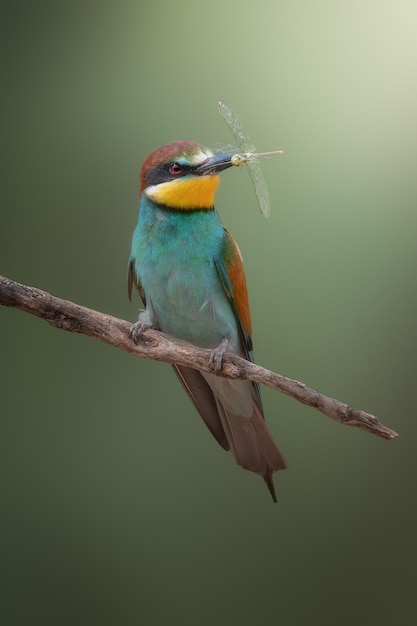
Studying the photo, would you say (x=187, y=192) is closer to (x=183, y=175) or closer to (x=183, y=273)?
(x=183, y=175)

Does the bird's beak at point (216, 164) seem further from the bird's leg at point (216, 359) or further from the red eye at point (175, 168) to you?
the bird's leg at point (216, 359)

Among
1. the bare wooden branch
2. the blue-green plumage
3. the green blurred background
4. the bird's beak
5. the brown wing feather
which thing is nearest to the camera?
the bare wooden branch

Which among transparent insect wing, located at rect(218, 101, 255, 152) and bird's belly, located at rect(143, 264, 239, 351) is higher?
transparent insect wing, located at rect(218, 101, 255, 152)

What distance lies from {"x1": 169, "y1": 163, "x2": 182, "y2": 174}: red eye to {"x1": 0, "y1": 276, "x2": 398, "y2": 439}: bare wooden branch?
334 millimetres

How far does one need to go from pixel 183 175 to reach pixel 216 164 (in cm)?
8

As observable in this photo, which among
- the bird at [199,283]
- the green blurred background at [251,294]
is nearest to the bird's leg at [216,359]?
the bird at [199,283]

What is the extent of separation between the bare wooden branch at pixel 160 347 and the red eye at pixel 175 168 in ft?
1.10

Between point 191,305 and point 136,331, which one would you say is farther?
point 191,305

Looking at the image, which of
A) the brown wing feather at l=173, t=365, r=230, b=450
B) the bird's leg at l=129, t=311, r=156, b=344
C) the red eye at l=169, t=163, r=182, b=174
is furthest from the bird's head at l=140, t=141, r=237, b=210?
the brown wing feather at l=173, t=365, r=230, b=450

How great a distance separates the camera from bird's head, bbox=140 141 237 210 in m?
1.68

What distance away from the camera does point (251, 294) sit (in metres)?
2.30

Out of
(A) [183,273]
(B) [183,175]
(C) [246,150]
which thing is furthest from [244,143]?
(A) [183,273]

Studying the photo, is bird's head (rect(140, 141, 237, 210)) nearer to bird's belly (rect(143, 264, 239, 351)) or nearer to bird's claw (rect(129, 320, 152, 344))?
bird's belly (rect(143, 264, 239, 351))

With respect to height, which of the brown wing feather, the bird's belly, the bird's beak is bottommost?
the brown wing feather
